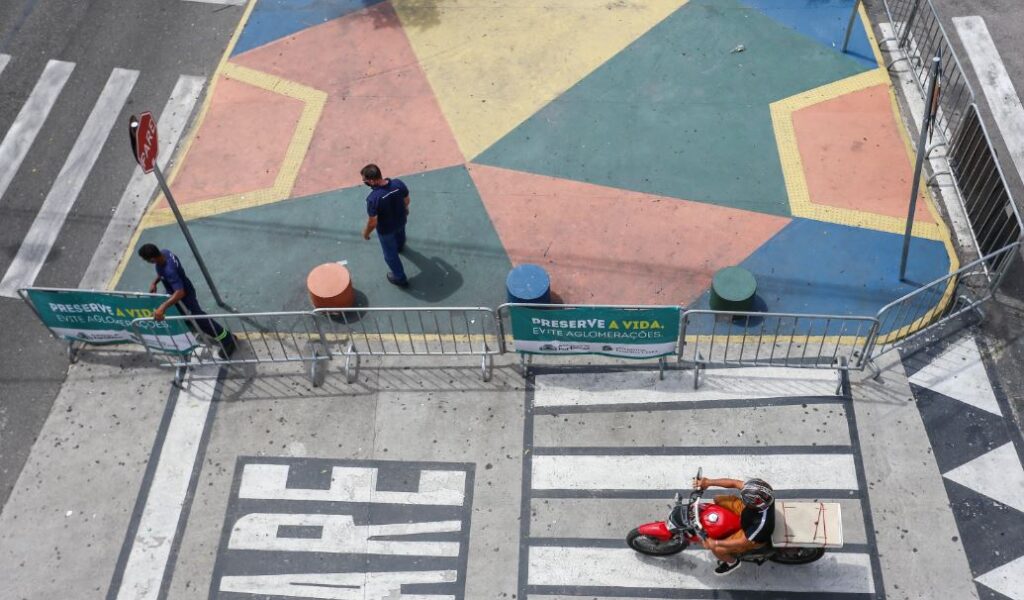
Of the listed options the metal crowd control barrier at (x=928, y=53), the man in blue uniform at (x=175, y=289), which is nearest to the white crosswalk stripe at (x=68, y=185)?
the man in blue uniform at (x=175, y=289)

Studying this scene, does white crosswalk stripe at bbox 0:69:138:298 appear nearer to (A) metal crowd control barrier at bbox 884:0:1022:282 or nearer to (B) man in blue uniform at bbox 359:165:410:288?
(B) man in blue uniform at bbox 359:165:410:288

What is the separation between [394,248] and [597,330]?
3.13 meters

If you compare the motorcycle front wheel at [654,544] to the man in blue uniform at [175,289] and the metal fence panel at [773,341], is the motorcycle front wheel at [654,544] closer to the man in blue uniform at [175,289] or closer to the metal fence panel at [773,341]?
the metal fence panel at [773,341]

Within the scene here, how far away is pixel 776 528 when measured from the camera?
9031 mm

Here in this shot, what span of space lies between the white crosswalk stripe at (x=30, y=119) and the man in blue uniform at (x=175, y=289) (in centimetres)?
493

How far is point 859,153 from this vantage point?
1374 cm

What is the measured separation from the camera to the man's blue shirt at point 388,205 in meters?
11.3

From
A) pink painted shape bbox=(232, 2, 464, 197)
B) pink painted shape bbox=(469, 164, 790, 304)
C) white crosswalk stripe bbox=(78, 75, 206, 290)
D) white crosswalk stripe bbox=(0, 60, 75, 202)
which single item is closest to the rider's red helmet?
pink painted shape bbox=(469, 164, 790, 304)

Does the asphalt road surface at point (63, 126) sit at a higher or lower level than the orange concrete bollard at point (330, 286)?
higher

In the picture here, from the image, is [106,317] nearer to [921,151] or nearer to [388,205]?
[388,205]

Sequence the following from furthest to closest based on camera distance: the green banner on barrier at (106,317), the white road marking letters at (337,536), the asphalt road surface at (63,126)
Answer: the asphalt road surface at (63,126)
the green banner on barrier at (106,317)
the white road marking letters at (337,536)

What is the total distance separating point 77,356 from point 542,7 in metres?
9.84

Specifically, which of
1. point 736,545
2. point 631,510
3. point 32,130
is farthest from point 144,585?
point 32,130

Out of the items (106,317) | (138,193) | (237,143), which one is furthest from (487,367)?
(138,193)
